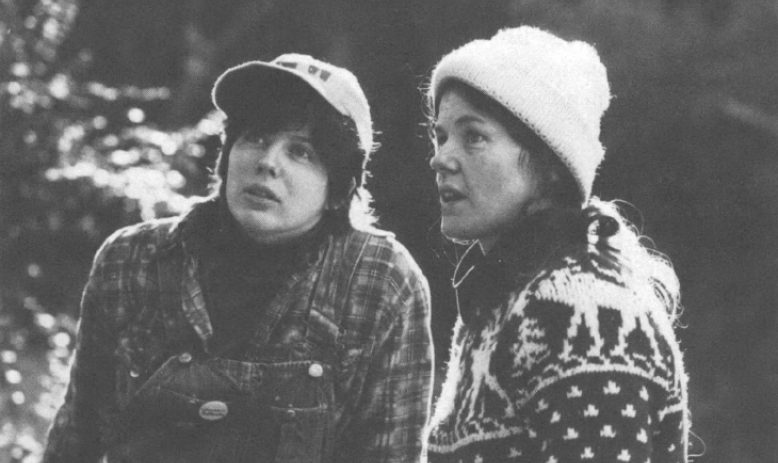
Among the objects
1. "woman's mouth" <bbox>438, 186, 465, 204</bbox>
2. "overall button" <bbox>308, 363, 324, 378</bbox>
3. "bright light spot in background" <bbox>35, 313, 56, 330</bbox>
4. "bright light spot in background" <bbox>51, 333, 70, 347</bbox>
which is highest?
"bright light spot in background" <bbox>35, 313, 56, 330</bbox>

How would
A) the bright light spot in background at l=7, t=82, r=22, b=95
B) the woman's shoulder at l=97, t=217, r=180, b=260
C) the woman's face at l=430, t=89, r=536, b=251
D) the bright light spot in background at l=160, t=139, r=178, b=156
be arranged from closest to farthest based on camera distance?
the woman's face at l=430, t=89, r=536, b=251, the woman's shoulder at l=97, t=217, r=180, b=260, the bright light spot in background at l=7, t=82, r=22, b=95, the bright light spot in background at l=160, t=139, r=178, b=156

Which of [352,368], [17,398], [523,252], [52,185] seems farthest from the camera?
[52,185]

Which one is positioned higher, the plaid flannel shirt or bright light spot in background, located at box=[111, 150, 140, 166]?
bright light spot in background, located at box=[111, 150, 140, 166]

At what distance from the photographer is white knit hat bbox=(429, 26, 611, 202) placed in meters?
1.87

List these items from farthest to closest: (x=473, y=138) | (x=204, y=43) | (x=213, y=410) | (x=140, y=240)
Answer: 1. (x=204, y=43)
2. (x=140, y=240)
3. (x=213, y=410)
4. (x=473, y=138)

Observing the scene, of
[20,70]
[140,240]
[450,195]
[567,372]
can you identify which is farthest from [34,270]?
[567,372]

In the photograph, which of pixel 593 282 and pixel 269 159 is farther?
pixel 269 159

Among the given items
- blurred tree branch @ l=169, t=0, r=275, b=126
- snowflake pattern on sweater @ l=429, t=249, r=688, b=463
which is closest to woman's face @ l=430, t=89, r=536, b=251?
snowflake pattern on sweater @ l=429, t=249, r=688, b=463

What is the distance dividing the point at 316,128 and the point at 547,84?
2.17ft

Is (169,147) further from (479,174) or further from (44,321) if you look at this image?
(479,174)

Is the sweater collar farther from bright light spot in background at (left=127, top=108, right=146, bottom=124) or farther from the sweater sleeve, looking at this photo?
bright light spot in background at (left=127, top=108, right=146, bottom=124)

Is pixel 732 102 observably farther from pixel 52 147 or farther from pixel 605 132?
pixel 52 147

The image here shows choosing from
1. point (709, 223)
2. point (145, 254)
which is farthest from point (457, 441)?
point (709, 223)

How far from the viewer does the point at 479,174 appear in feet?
6.25
